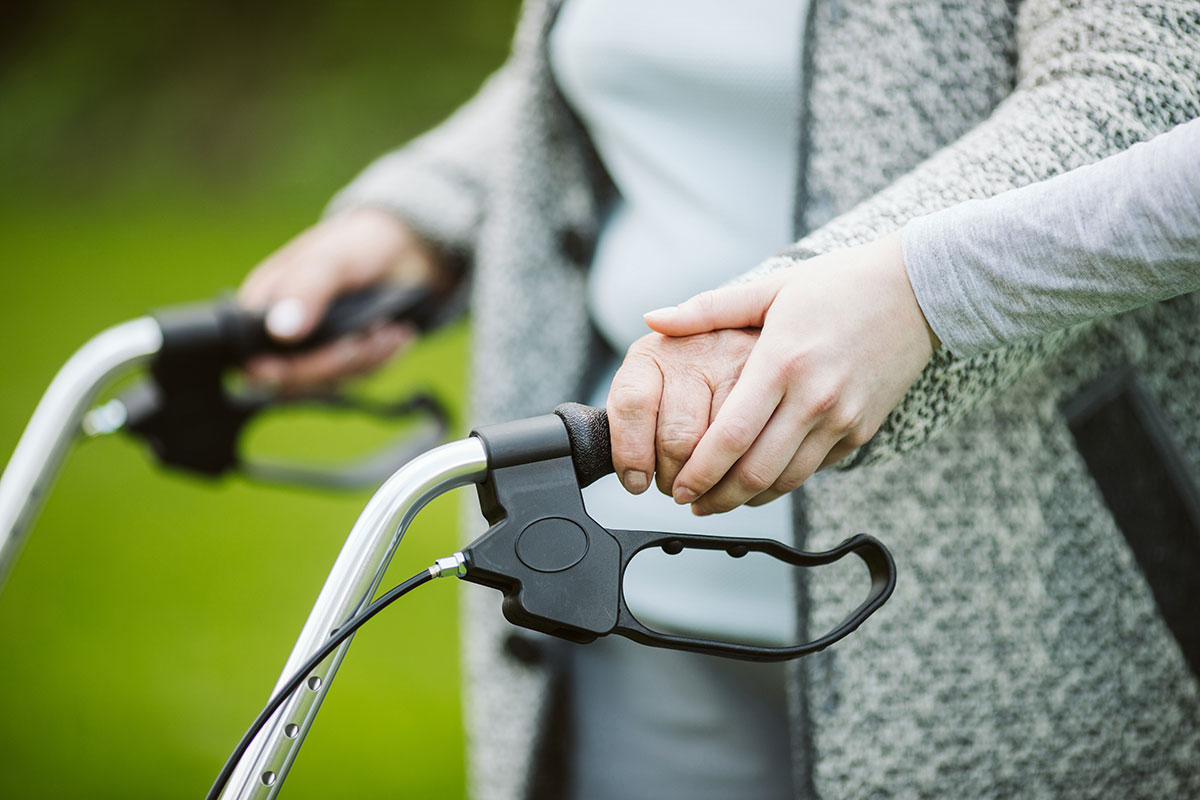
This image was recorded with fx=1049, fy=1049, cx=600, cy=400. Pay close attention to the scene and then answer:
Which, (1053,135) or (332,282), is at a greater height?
(332,282)

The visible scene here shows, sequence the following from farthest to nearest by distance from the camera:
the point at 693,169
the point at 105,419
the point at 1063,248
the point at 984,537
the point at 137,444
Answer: the point at 137,444 < the point at 105,419 < the point at 693,169 < the point at 984,537 < the point at 1063,248

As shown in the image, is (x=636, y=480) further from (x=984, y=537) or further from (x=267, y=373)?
(x=267, y=373)

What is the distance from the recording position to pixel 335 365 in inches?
44.8

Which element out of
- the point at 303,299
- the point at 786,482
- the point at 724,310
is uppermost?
the point at 303,299

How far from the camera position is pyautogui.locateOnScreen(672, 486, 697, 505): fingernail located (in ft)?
1.92

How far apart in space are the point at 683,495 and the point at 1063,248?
239mm

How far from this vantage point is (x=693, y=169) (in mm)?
874

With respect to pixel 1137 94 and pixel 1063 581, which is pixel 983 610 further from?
pixel 1137 94

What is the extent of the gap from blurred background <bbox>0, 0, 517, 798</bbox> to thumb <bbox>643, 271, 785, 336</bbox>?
4.16 ft

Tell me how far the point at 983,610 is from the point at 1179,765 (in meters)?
0.21

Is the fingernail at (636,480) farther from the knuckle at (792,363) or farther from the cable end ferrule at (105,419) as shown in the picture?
the cable end ferrule at (105,419)

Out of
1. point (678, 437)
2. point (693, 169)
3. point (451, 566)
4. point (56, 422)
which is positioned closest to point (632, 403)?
point (678, 437)

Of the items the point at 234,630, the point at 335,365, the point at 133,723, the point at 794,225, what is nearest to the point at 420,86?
the point at 234,630

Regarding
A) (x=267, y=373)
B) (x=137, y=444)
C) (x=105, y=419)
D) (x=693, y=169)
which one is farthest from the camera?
(x=137, y=444)
